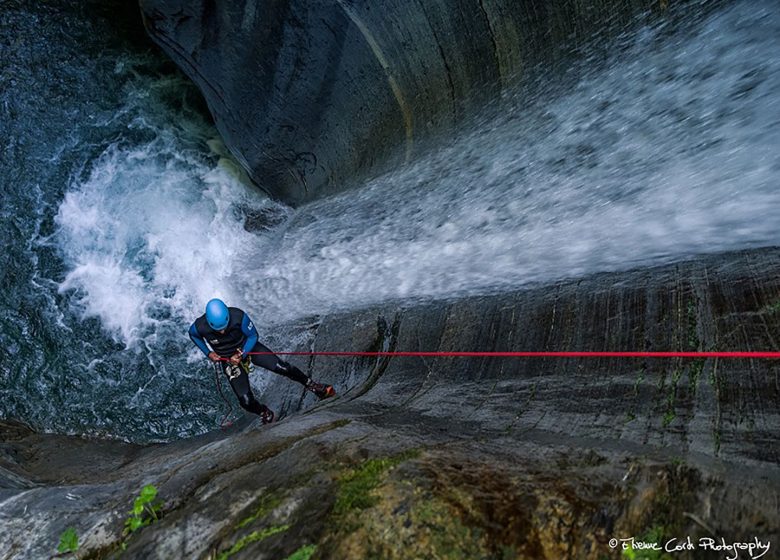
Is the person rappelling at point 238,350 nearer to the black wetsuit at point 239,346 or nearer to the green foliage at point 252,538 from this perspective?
the black wetsuit at point 239,346

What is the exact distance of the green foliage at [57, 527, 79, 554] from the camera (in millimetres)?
2701

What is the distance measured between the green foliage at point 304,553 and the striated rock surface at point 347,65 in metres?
5.12

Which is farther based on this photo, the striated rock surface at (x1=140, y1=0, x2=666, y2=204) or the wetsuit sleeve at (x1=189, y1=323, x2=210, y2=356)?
the striated rock surface at (x1=140, y1=0, x2=666, y2=204)

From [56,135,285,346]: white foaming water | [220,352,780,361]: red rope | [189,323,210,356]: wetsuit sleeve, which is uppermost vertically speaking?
[56,135,285,346]: white foaming water

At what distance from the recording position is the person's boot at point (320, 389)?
193 inches

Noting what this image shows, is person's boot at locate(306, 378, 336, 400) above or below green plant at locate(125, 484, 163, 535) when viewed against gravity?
below

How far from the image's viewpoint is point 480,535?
1.88 metres

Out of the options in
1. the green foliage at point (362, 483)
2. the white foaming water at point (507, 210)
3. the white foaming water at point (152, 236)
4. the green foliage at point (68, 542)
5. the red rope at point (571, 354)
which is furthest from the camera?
the white foaming water at point (152, 236)

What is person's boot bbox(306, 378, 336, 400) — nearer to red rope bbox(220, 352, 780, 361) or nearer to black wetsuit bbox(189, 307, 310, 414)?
black wetsuit bbox(189, 307, 310, 414)

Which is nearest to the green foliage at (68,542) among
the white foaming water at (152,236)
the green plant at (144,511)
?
the green plant at (144,511)

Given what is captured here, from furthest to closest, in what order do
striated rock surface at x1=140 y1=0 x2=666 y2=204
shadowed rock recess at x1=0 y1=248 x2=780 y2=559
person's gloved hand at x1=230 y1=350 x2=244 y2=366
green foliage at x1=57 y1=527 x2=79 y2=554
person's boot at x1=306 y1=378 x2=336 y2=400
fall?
striated rock surface at x1=140 y1=0 x2=666 y2=204 → person's gloved hand at x1=230 y1=350 x2=244 y2=366 → person's boot at x1=306 y1=378 x2=336 y2=400 → green foliage at x1=57 y1=527 x2=79 y2=554 → shadowed rock recess at x1=0 y1=248 x2=780 y2=559

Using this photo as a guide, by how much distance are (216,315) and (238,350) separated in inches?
17.5

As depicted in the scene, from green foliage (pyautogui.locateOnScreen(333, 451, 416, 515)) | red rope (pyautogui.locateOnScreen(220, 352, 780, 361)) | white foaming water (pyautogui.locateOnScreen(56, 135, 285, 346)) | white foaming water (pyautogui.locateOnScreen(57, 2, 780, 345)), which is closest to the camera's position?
green foliage (pyautogui.locateOnScreen(333, 451, 416, 515))

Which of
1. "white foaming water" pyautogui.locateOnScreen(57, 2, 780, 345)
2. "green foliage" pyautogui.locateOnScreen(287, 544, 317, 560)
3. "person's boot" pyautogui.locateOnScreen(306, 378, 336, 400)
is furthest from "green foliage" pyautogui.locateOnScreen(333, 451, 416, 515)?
"person's boot" pyautogui.locateOnScreen(306, 378, 336, 400)
